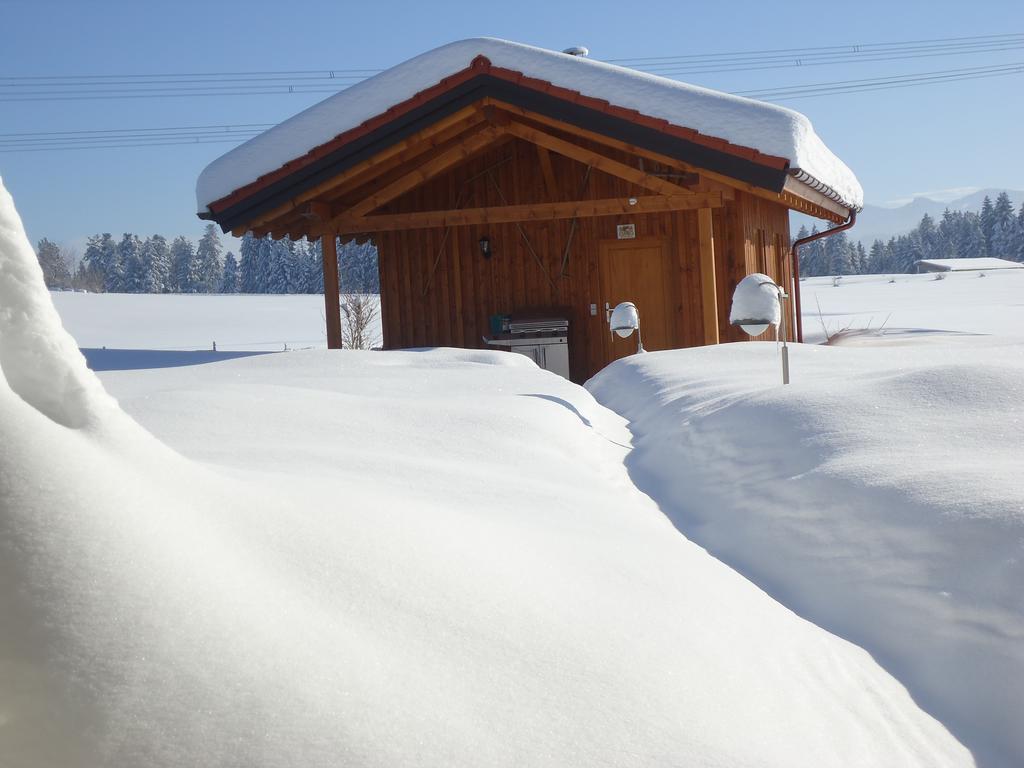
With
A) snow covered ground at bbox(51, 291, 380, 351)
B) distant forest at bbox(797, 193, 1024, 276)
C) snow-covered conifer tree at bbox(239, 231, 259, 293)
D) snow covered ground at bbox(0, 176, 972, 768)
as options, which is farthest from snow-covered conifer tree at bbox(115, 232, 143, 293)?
snow covered ground at bbox(0, 176, 972, 768)

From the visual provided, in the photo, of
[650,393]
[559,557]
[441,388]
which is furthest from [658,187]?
[559,557]

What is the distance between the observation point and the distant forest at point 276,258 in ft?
234

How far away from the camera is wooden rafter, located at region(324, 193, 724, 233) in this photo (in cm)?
1048

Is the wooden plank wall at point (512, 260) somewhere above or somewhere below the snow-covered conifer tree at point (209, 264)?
below

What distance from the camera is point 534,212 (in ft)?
35.7

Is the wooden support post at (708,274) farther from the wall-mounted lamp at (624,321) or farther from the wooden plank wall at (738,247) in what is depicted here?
the wall-mounted lamp at (624,321)

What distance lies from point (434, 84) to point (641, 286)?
3.92m

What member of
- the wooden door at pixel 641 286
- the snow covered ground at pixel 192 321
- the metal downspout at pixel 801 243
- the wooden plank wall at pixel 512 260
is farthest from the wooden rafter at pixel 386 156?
the snow covered ground at pixel 192 321

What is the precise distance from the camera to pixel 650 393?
275 inches

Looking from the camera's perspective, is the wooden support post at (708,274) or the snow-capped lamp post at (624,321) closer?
the snow-capped lamp post at (624,321)

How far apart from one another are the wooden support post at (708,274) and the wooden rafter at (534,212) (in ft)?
0.68

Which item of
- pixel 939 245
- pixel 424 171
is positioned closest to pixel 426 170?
pixel 424 171

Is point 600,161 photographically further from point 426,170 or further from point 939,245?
point 939,245

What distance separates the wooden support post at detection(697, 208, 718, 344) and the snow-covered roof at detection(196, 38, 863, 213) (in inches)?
49.1
